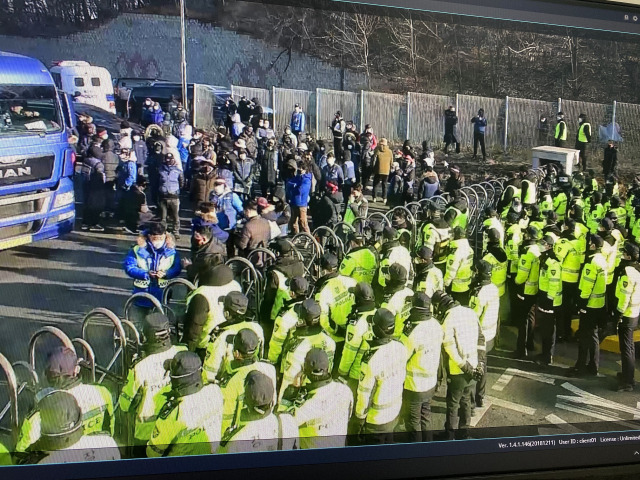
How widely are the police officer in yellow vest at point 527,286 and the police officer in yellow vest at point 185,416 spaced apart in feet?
3.82

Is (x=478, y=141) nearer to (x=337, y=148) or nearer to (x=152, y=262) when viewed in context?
(x=337, y=148)

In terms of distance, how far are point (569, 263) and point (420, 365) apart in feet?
2.69

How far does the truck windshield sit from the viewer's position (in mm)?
1790

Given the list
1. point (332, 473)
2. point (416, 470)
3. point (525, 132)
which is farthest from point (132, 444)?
point (525, 132)

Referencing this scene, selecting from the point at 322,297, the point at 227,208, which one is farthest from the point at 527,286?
the point at 227,208

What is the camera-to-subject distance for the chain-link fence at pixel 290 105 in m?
2.05

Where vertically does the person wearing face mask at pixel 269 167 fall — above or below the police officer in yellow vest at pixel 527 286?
above

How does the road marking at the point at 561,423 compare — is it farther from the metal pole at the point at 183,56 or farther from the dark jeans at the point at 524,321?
the metal pole at the point at 183,56

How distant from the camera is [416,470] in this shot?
206cm

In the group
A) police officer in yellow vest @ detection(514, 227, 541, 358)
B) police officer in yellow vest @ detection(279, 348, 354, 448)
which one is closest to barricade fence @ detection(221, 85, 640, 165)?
police officer in yellow vest @ detection(514, 227, 541, 358)

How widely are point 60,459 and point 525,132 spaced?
1917 mm

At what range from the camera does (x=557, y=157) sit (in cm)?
233

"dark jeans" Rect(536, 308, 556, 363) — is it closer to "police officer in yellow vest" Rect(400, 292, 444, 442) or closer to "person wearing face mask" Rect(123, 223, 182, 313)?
"police officer in yellow vest" Rect(400, 292, 444, 442)

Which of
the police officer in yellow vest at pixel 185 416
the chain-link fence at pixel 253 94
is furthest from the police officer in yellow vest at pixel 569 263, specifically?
the police officer in yellow vest at pixel 185 416
